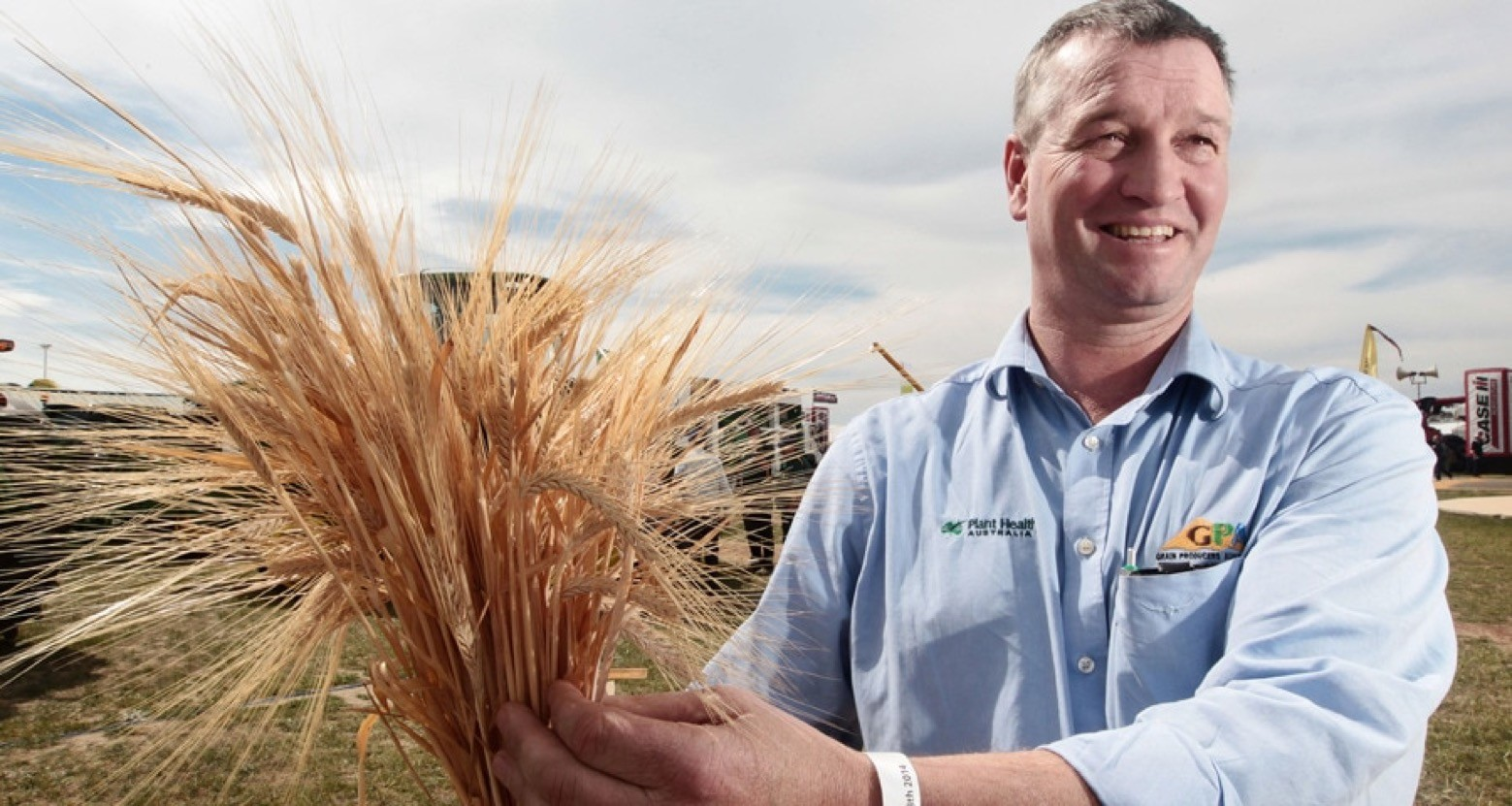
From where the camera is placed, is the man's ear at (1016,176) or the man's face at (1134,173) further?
the man's ear at (1016,176)

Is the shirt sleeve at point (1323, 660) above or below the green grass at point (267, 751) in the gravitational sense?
above

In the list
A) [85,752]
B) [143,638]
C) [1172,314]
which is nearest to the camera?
[143,638]

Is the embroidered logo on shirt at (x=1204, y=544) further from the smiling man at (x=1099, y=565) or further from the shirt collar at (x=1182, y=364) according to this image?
the shirt collar at (x=1182, y=364)

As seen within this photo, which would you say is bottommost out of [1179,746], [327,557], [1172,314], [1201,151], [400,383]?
[1179,746]

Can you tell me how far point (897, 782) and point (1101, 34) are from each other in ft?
4.03

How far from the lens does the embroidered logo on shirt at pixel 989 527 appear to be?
5.29ft

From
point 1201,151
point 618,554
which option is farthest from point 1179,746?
point 1201,151

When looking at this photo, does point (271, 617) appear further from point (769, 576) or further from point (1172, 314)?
point (1172, 314)

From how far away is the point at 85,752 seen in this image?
179 inches

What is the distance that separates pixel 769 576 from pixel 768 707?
555 millimetres

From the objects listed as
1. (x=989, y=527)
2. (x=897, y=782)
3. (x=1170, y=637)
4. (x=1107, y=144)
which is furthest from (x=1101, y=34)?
(x=897, y=782)

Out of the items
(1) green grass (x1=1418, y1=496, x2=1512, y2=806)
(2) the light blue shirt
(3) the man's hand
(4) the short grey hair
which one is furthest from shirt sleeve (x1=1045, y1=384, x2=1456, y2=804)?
(1) green grass (x1=1418, y1=496, x2=1512, y2=806)

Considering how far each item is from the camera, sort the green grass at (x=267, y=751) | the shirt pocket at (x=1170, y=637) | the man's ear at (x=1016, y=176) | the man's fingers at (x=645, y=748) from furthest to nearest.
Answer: the green grass at (x=267, y=751)
the man's ear at (x=1016, y=176)
the shirt pocket at (x=1170, y=637)
the man's fingers at (x=645, y=748)

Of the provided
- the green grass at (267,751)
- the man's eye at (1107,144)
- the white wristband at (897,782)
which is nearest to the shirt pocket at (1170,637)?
the white wristband at (897,782)
